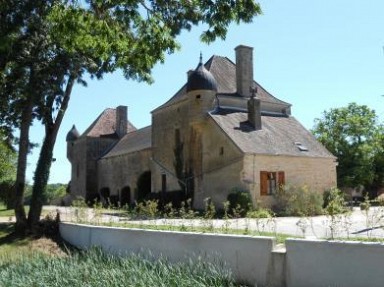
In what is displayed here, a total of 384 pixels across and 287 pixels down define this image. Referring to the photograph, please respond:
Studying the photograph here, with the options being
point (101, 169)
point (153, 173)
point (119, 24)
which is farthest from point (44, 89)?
point (101, 169)

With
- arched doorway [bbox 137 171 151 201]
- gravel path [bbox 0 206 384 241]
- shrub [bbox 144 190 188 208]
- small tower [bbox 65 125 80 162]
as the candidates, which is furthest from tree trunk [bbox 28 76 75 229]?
small tower [bbox 65 125 80 162]

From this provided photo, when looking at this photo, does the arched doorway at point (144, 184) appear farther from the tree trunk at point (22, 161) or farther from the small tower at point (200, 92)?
the tree trunk at point (22, 161)

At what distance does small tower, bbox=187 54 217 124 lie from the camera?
2853 cm

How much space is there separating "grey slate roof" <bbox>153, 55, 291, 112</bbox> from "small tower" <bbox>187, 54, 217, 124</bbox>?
7.16ft

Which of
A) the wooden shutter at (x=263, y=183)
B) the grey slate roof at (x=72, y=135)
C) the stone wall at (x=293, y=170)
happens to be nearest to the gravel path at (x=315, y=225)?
the stone wall at (x=293, y=170)

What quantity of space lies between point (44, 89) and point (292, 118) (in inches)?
755

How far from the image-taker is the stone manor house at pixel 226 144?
1057 inches

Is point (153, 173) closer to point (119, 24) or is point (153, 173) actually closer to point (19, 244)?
point (19, 244)

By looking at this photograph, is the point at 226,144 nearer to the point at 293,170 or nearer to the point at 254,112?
the point at 254,112

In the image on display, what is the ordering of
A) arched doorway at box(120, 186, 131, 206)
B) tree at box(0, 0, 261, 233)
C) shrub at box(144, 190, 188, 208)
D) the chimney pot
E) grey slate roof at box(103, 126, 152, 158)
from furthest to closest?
1. arched doorway at box(120, 186, 131, 206)
2. grey slate roof at box(103, 126, 152, 158)
3. shrub at box(144, 190, 188, 208)
4. the chimney pot
5. tree at box(0, 0, 261, 233)

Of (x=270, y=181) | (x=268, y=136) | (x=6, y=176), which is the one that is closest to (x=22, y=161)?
(x=270, y=181)

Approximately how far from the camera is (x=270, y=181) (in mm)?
27062

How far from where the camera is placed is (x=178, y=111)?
106 feet

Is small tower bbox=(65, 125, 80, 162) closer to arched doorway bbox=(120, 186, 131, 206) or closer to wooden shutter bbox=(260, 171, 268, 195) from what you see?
arched doorway bbox=(120, 186, 131, 206)
